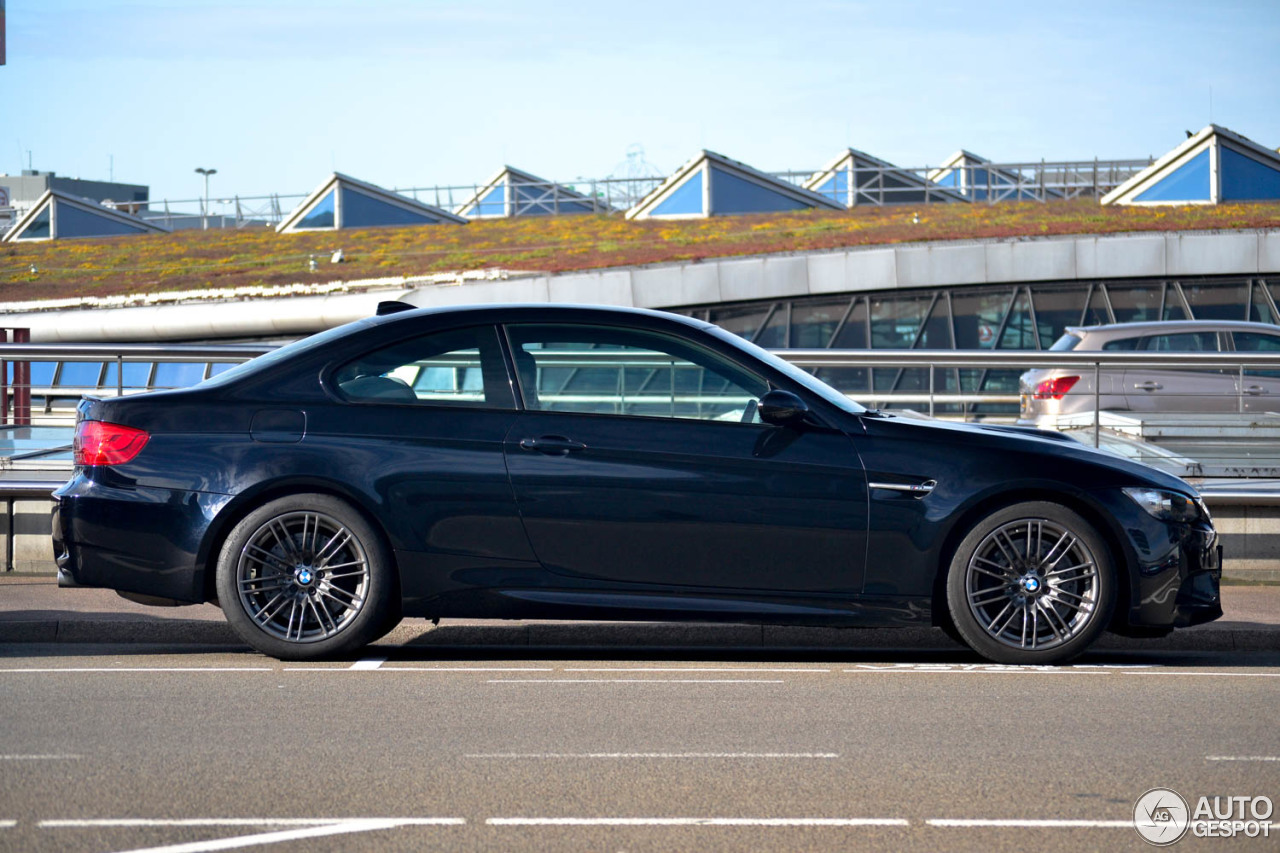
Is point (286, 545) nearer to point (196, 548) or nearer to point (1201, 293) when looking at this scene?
point (196, 548)

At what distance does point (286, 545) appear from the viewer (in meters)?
6.51

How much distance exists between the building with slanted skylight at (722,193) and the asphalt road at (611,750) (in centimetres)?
3462

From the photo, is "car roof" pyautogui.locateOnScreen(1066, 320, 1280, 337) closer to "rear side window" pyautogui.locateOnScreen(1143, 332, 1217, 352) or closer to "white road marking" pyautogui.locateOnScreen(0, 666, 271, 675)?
"rear side window" pyautogui.locateOnScreen(1143, 332, 1217, 352)

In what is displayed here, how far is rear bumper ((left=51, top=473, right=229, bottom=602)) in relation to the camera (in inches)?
255

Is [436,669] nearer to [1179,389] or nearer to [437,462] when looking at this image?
[437,462]

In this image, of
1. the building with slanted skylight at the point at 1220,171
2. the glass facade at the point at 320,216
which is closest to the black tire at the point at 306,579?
the building with slanted skylight at the point at 1220,171

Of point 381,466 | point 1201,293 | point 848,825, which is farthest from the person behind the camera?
point 1201,293

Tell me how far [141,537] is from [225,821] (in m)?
2.73

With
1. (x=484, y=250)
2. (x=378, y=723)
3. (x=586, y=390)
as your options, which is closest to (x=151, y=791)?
(x=378, y=723)

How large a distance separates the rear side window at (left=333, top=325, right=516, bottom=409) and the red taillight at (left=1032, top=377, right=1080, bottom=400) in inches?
237

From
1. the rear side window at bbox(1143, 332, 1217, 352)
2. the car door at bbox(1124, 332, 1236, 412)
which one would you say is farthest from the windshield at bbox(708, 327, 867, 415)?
Result: the rear side window at bbox(1143, 332, 1217, 352)

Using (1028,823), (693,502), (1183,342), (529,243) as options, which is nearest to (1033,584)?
(693,502)

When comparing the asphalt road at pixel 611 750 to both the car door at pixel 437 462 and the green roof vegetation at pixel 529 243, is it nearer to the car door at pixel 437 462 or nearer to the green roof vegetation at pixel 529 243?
the car door at pixel 437 462

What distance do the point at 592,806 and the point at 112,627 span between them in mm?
3962
